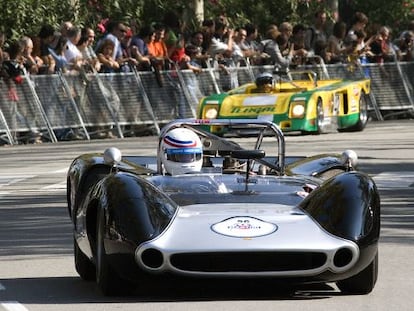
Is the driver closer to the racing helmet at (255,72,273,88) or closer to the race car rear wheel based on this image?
the racing helmet at (255,72,273,88)

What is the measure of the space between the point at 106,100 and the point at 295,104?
337 centimetres

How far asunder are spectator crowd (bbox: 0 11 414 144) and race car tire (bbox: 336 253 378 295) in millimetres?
15928

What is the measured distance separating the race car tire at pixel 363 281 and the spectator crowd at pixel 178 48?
1593 centimetres

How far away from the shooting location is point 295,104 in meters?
25.2

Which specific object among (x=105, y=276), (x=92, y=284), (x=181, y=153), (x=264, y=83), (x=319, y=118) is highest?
(x=181, y=153)

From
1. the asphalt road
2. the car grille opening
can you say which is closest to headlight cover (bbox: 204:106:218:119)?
the asphalt road

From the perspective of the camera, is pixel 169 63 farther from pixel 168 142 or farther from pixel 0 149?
pixel 168 142

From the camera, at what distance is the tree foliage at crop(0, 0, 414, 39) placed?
96.6 ft

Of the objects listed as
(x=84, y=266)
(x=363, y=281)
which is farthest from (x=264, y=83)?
(x=363, y=281)

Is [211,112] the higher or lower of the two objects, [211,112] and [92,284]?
the lower

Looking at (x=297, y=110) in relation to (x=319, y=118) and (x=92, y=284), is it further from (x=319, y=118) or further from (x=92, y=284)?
(x=92, y=284)

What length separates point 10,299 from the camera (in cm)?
843

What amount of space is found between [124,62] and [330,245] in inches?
722

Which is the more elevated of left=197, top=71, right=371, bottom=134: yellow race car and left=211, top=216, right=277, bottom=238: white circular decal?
left=211, top=216, right=277, bottom=238: white circular decal
